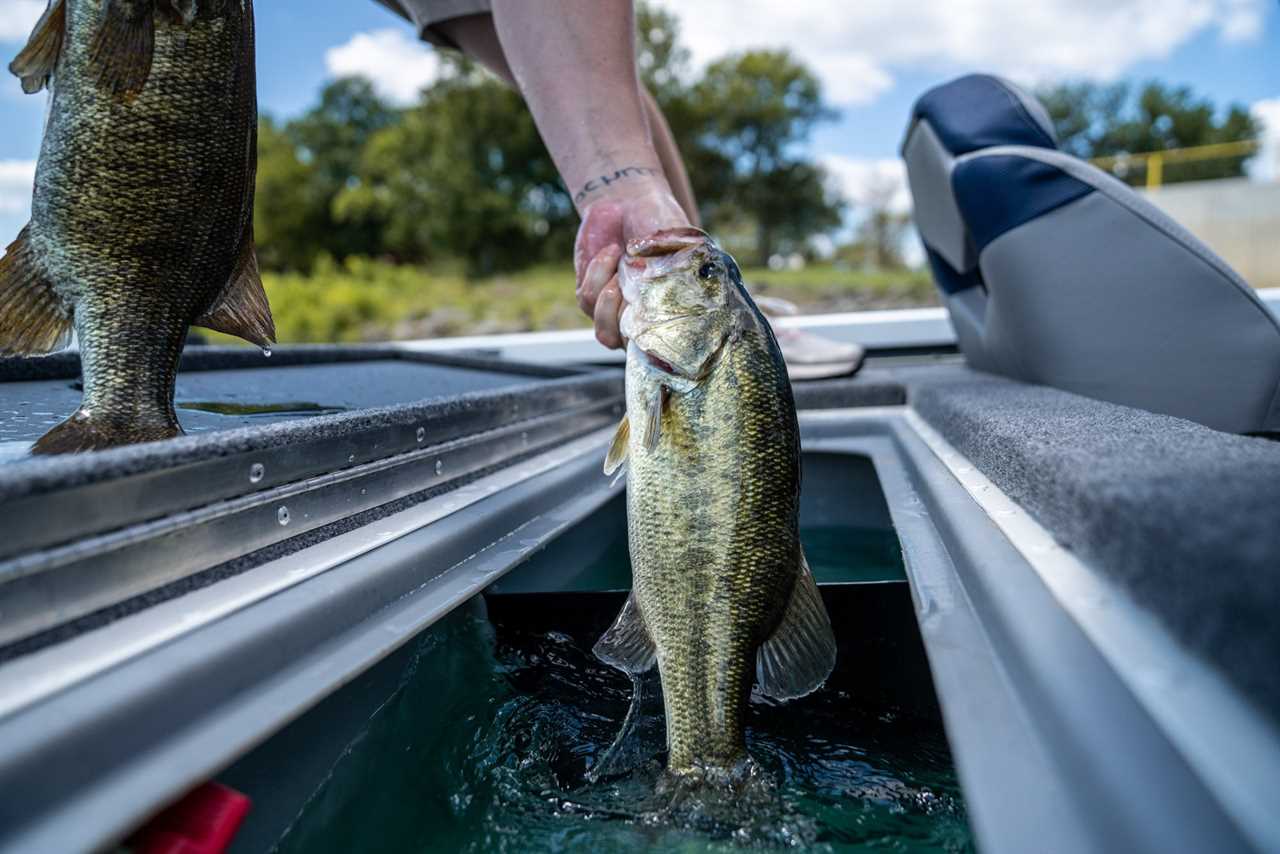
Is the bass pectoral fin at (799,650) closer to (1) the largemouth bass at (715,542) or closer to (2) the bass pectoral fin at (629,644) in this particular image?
(1) the largemouth bass at (715,542)

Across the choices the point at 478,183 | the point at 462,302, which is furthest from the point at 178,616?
the point at 478,183

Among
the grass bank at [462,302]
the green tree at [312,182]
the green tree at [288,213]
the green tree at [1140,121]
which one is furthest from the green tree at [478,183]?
the green tree at [1140,121]

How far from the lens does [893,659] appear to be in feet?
5.06

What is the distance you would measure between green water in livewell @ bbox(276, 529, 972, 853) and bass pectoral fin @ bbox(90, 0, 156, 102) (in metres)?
0.92

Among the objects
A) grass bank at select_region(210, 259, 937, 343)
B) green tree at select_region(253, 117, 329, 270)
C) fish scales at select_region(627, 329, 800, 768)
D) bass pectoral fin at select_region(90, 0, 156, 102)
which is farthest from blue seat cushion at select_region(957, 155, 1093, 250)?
green tree at select_region(253, 117, 329, 270)

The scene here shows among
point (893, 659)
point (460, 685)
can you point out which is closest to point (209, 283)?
point (460, 685)

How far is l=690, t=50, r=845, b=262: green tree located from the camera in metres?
34.6

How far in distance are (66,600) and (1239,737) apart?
1012 millimetres

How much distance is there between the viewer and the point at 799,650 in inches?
52.8

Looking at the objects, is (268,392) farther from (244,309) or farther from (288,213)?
(288,213)

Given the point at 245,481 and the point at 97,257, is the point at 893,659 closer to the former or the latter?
the point at 245,481

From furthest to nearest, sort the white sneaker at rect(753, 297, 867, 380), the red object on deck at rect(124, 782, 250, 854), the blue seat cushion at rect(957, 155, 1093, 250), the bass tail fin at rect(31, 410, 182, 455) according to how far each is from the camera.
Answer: the white sneaker at rect(753, 297, 867, 380) → the blue seat cushion at rect(957, 155, 1093, 250) → the bass tail fin at rect(31, 410, 182, 455) → the red object on deck at rect(124, 782, 250, 854)

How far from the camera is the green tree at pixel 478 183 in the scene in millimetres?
32438

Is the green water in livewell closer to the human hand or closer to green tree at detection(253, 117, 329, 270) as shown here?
the human hand
